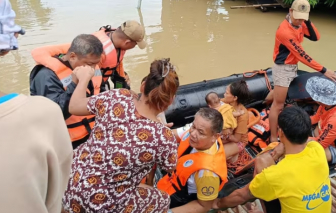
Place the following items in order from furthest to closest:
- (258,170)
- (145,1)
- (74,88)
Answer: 1. (145,1)
2. (258,170)
3. (74,88)

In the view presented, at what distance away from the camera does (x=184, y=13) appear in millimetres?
10320

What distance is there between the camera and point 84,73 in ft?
6.42

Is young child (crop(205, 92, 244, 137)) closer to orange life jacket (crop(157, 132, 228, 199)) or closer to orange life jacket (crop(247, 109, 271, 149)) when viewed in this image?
orange life jacket (crop(247, 109, 271, 149))

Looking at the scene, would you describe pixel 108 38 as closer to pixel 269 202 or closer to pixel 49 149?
pixel 269 202

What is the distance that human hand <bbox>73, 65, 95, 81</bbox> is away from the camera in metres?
1.94

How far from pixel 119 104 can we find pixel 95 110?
16cm

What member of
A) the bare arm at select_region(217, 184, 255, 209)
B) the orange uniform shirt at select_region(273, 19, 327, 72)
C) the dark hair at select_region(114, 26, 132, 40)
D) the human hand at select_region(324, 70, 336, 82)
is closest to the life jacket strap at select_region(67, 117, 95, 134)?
the dark hair at select_region(114, 26, 132, 40)

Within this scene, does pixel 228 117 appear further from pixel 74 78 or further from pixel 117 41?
pixel 74 78

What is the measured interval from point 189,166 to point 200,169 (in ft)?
0.32

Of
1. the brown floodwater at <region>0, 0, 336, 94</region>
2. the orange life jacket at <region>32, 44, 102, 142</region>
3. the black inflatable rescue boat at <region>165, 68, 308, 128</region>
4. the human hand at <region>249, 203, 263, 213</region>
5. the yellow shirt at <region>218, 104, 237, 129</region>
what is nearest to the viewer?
the orange life jacket at <region>32, 44, 102, 142</region>

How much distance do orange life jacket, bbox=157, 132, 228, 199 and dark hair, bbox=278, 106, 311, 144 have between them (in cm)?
44

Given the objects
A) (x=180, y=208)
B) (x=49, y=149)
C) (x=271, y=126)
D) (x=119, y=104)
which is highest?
(x=49, y=149)

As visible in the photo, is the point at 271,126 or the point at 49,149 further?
the point at 271,126

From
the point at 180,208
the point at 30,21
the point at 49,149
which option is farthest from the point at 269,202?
the point at 30,21
